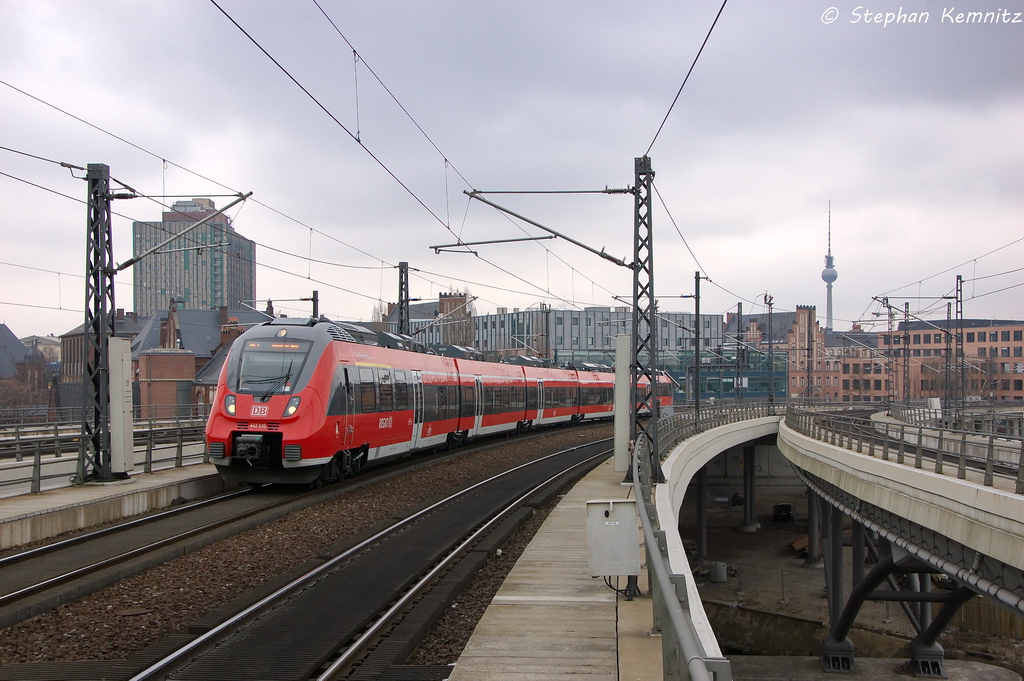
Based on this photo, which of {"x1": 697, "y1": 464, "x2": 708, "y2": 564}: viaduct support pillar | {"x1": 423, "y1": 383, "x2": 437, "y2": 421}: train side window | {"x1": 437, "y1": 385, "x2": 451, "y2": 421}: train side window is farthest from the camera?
{"x1": 697, "y1": 464, "x2": 708, "y2": 564}: viaduct support pillar

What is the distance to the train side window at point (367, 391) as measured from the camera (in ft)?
66.5

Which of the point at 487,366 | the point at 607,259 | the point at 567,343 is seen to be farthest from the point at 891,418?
the point at 567,343

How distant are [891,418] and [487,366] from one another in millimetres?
21270

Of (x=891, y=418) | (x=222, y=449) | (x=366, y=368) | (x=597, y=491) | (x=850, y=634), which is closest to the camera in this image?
(x=222, y=449)

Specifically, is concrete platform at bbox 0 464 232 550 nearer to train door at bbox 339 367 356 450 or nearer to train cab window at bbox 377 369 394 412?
train door at bbox 339 367 356 450

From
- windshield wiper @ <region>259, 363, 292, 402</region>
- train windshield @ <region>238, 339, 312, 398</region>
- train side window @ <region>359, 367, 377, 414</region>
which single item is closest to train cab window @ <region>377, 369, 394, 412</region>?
train side window @ <region>359, 367, 377, 414</region>

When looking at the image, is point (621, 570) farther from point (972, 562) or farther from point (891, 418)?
point (891, 418)

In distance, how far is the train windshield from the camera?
17891mm

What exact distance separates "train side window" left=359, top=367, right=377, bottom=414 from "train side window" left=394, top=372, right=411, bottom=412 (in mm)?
1777

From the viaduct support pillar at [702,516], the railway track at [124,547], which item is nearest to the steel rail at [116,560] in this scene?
the railway track at [124,547]

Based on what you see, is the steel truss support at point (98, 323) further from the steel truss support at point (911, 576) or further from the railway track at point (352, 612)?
the steel truss support at point (911, 576)

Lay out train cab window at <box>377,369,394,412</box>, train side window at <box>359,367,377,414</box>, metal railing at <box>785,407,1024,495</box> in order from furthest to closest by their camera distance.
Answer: train cab window at <box>377,369,394,412</box> → train side window at <box>359,367,377,414</box> → metal railing at <box>785,407,1024,495</box>

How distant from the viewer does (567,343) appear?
408ft

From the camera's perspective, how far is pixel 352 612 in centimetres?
912
